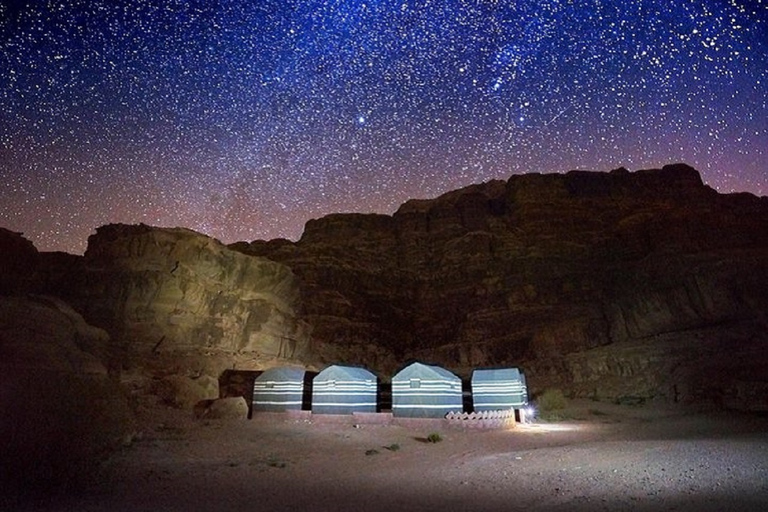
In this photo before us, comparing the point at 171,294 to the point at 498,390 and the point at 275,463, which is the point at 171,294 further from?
the point at 275,463

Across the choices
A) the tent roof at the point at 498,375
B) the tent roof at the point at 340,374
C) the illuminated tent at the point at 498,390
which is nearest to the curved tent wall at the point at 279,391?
the tent roof at the point at 340,374

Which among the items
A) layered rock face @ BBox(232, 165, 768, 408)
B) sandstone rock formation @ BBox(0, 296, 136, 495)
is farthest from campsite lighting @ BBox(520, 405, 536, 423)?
sandstone rock formation @ BBox(0, 296, 136, 495)

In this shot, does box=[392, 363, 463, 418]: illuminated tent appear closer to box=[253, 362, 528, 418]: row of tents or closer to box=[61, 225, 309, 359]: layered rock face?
box=[253, 362, 528, 418]: row of tents

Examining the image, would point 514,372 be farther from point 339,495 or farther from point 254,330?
point 254,330

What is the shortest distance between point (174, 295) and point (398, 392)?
105 feet

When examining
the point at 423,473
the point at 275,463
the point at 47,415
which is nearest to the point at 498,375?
the point at 423,473

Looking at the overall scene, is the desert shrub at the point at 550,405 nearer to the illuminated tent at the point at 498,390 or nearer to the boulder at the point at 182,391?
the illuminated tent at the point at 498,390

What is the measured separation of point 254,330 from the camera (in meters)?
56.7

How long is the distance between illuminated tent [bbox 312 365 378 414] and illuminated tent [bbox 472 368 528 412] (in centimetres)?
715

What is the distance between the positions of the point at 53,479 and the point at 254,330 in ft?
154

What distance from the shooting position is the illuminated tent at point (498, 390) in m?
29.3

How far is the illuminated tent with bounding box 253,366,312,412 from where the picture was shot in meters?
30.4

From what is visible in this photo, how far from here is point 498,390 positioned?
97.4 feet

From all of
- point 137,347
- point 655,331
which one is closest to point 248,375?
point 137,347
